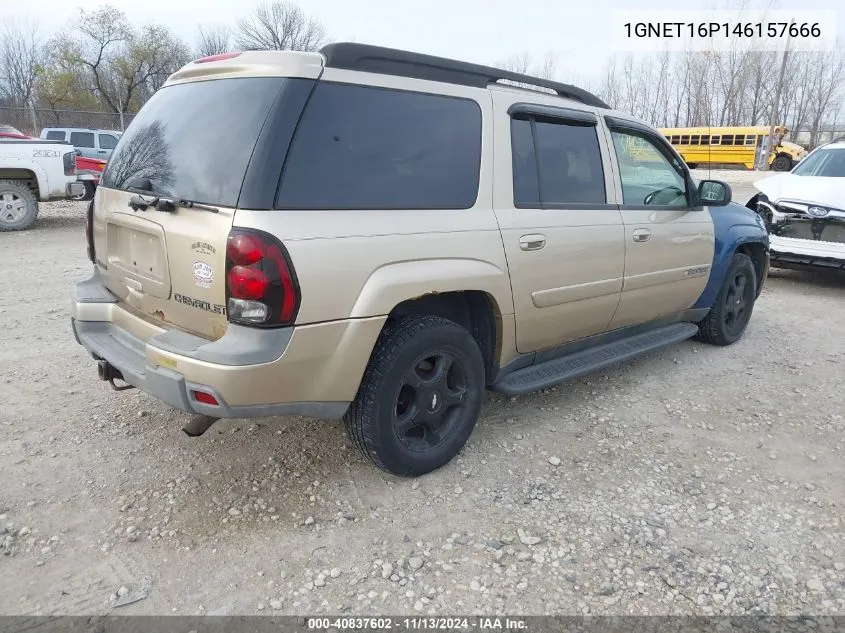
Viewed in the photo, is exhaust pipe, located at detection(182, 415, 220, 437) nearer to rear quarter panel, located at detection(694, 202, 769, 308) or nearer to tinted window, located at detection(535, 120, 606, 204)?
tinted window, located at detection(535, 120, 606, 204)

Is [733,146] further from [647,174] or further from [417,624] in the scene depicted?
[417,624]

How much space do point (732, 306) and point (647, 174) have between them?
5.63 ft

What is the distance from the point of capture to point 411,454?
3.03 m

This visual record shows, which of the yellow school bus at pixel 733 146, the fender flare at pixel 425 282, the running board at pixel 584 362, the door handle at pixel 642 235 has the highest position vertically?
the yellow school bus at pixel 733 146

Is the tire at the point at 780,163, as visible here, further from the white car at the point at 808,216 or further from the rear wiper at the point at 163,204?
the rear wiper at the point at 163,204

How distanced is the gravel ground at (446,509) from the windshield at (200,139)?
1388 mm

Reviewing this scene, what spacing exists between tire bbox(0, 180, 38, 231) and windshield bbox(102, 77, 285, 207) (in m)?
8.89

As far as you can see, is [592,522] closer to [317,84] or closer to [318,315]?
[318,315]

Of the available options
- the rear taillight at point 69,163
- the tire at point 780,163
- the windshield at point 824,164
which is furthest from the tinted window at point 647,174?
the tire at point 780,163

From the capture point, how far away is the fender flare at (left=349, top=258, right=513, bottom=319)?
2645mm

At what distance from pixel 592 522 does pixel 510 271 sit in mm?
1259

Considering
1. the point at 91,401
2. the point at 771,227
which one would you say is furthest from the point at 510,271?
the point at 771,227

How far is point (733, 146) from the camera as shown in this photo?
3316 cm

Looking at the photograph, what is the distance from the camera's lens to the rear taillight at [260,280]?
2375mm
